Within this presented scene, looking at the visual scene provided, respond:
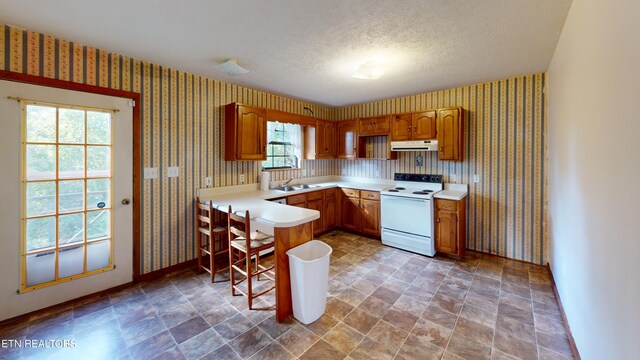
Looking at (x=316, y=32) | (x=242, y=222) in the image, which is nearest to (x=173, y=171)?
(x=242, y=222)

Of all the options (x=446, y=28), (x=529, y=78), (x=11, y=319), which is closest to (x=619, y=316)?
(x=446, y=28)

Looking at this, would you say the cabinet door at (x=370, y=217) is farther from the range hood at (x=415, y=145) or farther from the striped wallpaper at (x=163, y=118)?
the striped wallpaper at (x=163, y=118)

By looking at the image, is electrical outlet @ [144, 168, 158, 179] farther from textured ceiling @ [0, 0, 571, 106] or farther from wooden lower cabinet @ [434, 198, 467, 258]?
wooden lower cabinet @ [434, 198, 467, 258]

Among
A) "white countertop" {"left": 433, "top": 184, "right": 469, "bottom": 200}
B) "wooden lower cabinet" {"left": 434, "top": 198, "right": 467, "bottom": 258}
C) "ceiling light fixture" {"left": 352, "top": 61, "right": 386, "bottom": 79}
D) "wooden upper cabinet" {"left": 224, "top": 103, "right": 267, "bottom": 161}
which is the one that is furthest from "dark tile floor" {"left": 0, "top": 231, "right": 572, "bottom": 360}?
"ceiling light fixture" {"left": 352, "top": 61, "right": 386, "bottom": 79}

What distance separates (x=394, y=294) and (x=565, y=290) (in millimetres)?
1403

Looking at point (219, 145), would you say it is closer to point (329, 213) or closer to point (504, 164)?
point (329, 213)

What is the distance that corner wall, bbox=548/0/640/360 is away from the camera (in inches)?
37.0

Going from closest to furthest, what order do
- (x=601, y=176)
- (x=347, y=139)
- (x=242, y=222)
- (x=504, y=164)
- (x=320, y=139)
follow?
(x=601, y=176) < (x=242, y=222) < (x=504, y=164) < (x=320, y=139) < (x=347, y=139)

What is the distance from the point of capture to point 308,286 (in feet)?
6.67

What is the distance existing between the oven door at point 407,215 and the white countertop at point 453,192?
0.24 m

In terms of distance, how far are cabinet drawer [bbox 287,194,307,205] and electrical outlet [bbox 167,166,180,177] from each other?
147 centimetres

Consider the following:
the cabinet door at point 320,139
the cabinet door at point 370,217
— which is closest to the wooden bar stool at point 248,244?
the cabinet door at point 370,217

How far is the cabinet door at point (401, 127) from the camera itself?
3941 millimetres

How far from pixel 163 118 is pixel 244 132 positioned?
36.8 inches
